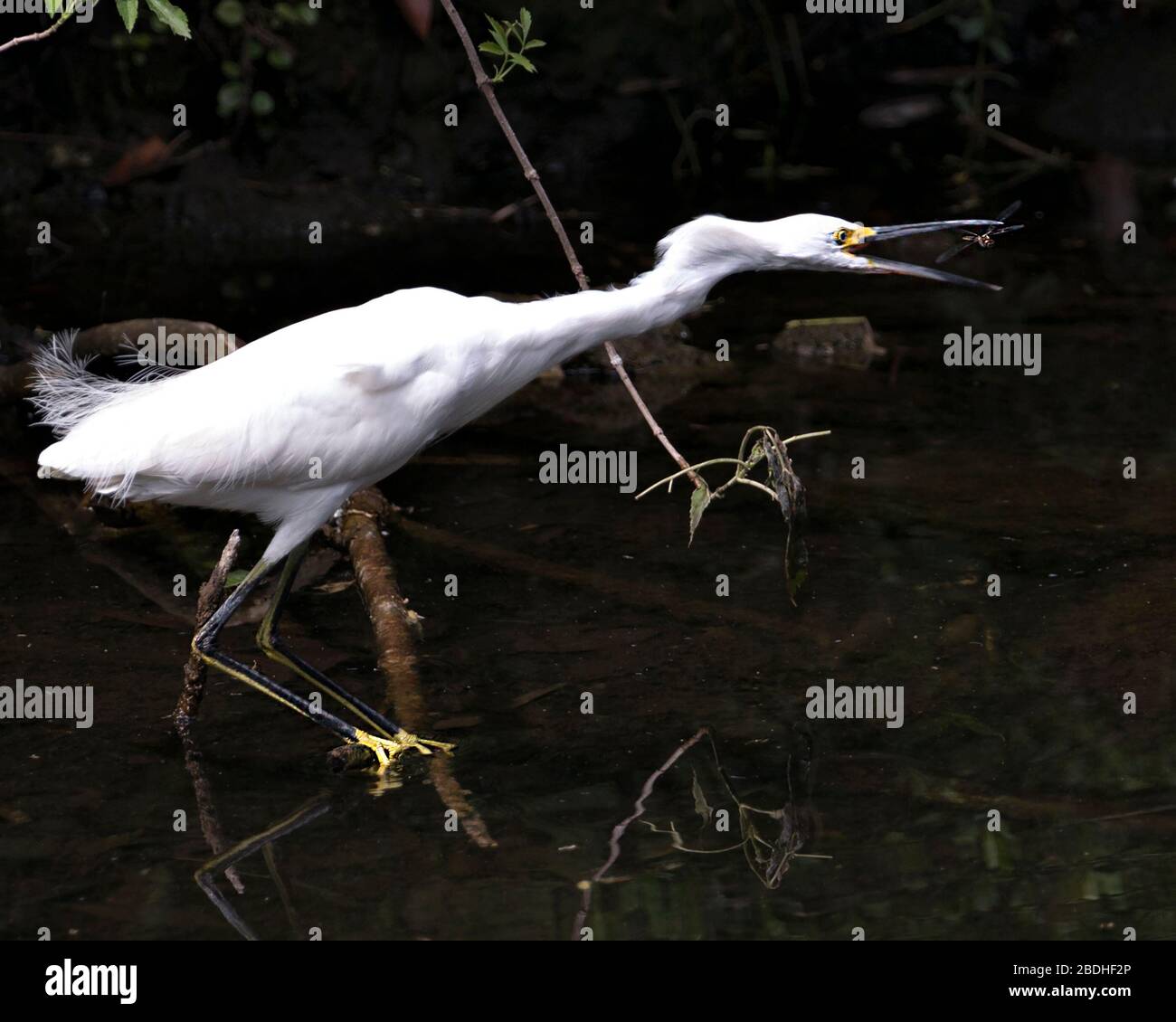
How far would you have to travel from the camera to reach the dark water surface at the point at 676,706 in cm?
400

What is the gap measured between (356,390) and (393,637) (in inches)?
33.2

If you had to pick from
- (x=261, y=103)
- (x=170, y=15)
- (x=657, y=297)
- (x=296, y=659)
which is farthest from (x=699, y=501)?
(x=261, y=103)

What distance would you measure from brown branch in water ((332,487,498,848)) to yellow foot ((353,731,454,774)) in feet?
0.15

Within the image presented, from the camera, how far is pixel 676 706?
16.2 ft

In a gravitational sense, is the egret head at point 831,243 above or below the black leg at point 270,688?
above

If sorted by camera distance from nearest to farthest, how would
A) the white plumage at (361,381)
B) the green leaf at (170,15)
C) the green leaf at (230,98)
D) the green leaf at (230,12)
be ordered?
the green leaf at (170,15), the white plumage at (361,381), the green leaf at (230,12), the green leaf at (230,98)

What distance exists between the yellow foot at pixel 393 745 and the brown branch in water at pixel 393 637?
0.04 m

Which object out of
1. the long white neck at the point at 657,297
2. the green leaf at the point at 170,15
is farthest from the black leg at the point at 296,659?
the green leaf at the point at 170,15

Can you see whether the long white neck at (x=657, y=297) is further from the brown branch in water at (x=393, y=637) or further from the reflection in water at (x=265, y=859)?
the reflection in water at (x=265, y=859)

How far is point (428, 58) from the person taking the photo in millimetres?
11750

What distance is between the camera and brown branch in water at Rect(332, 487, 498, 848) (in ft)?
14.5

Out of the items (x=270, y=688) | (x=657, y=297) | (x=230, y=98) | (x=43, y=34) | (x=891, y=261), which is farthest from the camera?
(x=230, y=98)

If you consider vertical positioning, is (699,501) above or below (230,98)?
below

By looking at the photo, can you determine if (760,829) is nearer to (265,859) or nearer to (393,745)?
(393,745)
